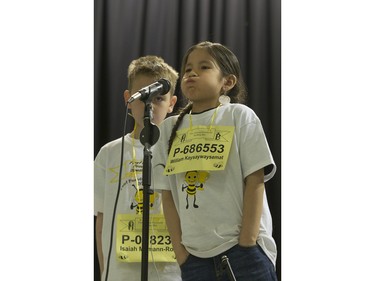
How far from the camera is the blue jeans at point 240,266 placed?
1.70 m

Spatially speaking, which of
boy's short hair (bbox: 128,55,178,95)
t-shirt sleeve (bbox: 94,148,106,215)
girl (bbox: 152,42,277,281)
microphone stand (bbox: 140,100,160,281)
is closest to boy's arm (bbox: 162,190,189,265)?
girl (bbox: 152,42,277,281)

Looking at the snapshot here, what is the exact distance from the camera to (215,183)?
181 cm

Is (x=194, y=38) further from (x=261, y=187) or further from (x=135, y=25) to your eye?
(x=261, y=187)

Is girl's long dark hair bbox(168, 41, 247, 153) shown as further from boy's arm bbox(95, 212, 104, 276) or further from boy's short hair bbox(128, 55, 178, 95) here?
boy's arm bbox(95, 212, 104, 276)

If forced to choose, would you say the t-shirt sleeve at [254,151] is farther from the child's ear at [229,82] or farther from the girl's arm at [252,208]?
the child's ear at [229,82]

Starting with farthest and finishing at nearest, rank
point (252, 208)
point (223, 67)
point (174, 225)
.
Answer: point (223, 67) < point (174, 225) < point (252, 208)

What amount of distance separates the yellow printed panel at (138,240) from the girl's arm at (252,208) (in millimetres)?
442

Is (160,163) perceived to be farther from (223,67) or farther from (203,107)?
(223,67)

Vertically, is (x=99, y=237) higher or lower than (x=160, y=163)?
lower

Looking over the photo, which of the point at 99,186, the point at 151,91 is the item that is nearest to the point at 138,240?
the point at 99,186

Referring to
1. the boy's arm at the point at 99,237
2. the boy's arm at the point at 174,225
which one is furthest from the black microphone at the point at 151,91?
the boy's arm at the point at 99,237

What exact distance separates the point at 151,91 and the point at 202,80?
0.93 feet
